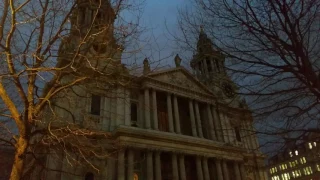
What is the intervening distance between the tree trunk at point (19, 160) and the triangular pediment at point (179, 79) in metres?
20.4

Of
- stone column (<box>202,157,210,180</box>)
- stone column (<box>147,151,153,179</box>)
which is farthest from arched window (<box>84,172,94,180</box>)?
stone column (<box>202,157,210,180</box>)

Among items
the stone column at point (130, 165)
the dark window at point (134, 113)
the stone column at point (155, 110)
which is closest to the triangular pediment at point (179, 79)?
the stone column at point (155, 110)

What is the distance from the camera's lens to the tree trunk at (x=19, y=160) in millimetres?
7171

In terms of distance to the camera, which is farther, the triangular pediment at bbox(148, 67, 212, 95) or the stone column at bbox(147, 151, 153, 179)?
the triangular pediment at bbox(148, 67, 212, 95)

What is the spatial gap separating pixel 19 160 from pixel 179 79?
78.5 ft

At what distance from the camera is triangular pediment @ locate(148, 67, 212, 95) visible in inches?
1131

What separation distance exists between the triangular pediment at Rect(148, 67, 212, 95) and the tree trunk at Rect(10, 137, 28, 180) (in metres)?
20.4

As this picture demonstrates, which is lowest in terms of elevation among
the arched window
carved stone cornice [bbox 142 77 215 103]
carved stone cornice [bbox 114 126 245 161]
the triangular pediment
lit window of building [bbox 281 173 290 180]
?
the arched window

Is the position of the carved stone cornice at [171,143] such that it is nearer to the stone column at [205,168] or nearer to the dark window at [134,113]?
the stone column at [205,168]

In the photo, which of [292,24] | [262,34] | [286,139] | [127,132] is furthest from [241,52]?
[127,132]

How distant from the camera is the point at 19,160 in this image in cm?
730

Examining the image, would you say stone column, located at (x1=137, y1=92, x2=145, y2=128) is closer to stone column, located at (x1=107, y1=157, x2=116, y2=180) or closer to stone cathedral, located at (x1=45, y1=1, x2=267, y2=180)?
stone cathedral, located at (x1=45, y1=1, x2=267, y2=180)

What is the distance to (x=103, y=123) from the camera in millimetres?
23562

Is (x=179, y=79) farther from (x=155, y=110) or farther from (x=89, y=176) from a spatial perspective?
(x=89, y=176)
